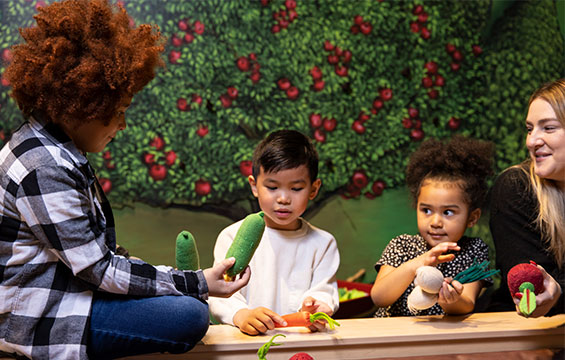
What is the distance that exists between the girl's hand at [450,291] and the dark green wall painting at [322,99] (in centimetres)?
159

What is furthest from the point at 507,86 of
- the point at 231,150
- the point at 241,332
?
the point at 241,332

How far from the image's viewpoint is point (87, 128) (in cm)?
155

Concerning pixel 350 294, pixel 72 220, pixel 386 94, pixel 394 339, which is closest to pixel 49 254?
pixel 72 220

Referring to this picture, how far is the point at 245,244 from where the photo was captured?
1677 millimetres

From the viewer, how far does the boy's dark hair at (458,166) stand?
2207 mm

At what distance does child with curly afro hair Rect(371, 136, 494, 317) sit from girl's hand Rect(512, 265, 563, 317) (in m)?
0.24

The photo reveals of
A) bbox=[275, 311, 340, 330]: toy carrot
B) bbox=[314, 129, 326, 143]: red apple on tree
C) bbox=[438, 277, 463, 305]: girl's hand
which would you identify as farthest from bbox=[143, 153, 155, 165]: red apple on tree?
bbox=[438, 277, 463, 305]: girl's hand

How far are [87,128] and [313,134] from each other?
2025 mm

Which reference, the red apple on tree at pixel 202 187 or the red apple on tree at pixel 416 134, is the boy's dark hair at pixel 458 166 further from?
the red apple on tree at pixel 202 187

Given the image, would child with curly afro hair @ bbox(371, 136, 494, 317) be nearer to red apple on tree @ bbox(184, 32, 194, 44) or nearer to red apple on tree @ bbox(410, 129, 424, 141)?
red apple on tree @ bbox(410, 129, 424, 141)

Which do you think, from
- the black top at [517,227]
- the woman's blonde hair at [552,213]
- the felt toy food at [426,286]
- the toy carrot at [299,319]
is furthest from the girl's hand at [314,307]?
the woman's blonde hair at [552,213]

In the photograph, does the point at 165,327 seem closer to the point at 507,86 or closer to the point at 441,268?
the point at 441,268

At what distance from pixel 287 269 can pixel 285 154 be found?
1.31ft

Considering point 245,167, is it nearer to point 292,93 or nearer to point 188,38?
point 292,93
